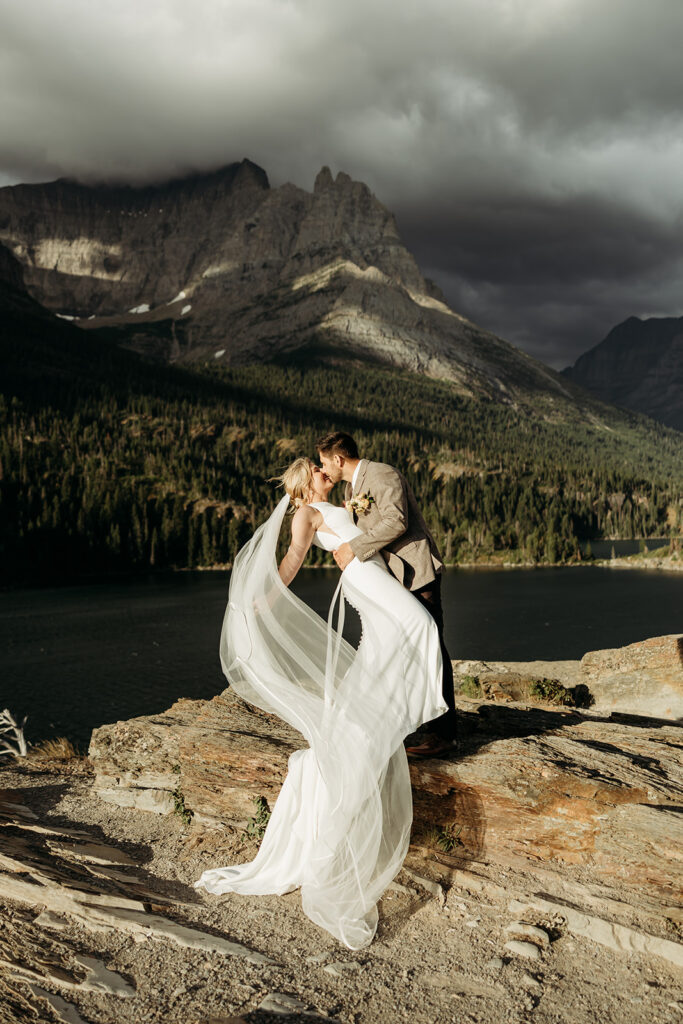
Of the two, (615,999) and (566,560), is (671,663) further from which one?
(566,560)

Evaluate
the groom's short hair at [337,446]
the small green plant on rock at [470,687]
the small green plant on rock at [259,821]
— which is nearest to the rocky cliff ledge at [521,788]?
the small green plant on rock at [259,821]

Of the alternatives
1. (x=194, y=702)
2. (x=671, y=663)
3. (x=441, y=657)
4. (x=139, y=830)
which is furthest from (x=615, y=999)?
(x=671, y=663)

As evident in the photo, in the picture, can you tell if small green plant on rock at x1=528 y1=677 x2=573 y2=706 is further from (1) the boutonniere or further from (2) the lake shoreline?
(2) the lake shoreline

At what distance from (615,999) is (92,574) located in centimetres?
17043

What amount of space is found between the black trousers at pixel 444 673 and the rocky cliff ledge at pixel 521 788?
38 centimetres

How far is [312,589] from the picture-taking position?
403ft

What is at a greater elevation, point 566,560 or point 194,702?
point 194,702

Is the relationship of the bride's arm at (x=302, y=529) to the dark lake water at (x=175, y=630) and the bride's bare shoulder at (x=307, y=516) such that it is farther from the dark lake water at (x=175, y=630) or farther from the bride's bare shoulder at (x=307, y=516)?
the dark lake water at (x=175, y=630)

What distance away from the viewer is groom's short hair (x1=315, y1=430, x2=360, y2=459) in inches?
314

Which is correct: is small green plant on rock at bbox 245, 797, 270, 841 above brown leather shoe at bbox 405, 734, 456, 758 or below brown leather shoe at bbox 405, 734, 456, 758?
below

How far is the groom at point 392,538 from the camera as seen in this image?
7.70m

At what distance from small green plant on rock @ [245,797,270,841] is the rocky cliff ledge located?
0.12 meters

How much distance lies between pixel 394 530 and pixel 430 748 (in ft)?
9.22

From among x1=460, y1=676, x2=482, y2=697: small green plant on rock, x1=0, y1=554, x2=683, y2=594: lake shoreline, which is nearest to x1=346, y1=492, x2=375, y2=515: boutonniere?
x1=460, y1=676, x2=482, y2=697: small green plant on rock
